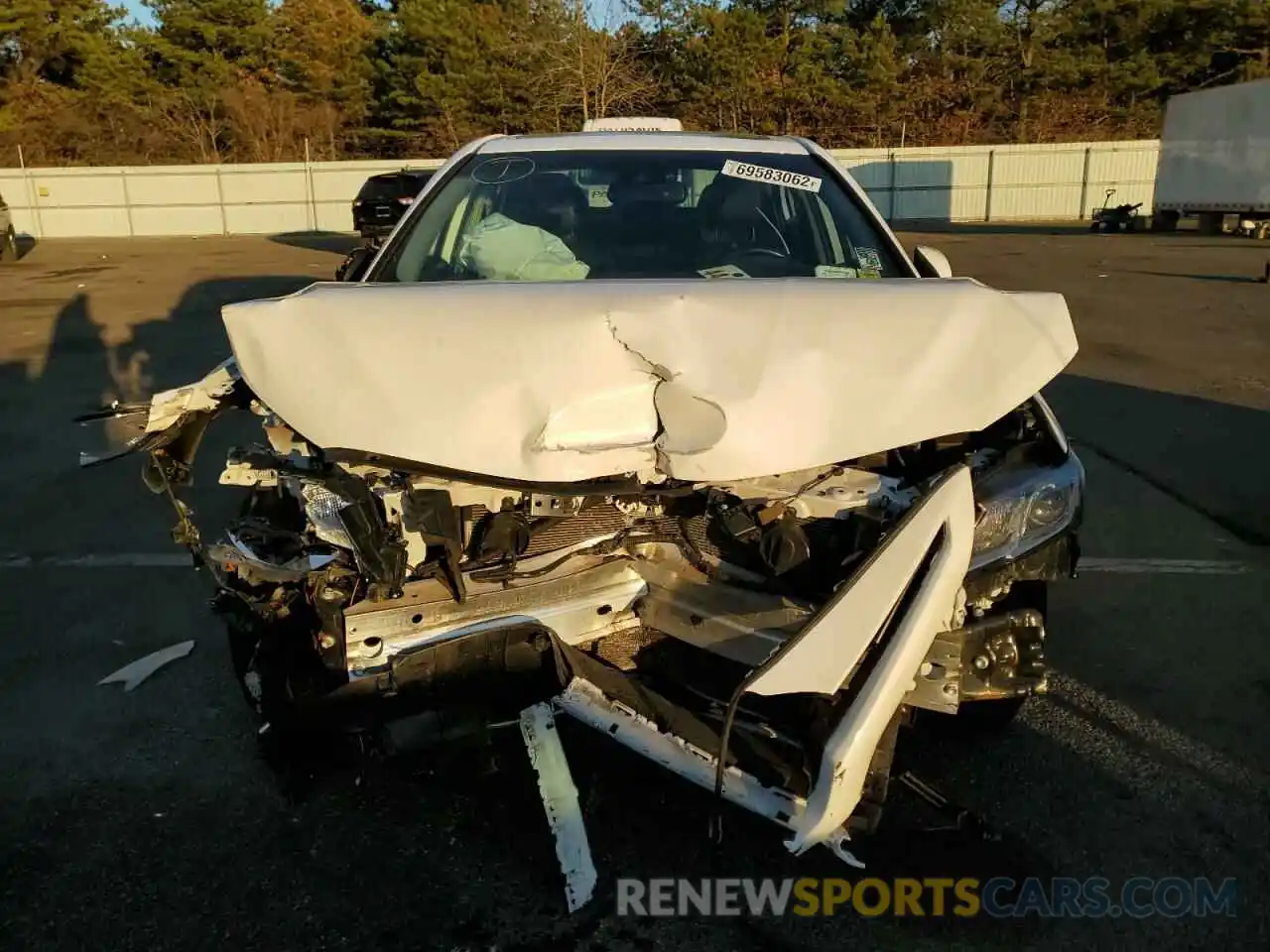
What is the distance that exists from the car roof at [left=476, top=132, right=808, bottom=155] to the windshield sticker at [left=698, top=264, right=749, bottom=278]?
2.81 feet

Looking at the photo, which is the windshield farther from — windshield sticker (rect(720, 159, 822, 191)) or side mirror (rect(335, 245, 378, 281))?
side mirror (rect(335, 245, 378, 281))

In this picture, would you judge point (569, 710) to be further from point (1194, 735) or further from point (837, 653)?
point (1194, 735)

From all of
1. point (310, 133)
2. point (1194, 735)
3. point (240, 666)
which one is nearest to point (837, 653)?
point (1194, 735)

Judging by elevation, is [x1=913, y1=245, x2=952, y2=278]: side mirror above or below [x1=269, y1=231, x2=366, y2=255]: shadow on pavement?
above

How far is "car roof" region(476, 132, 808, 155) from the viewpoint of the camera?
4.20 m

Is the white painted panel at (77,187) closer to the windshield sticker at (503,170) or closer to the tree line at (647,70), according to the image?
the tree line at (647,70)

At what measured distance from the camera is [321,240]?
29125 millimetres

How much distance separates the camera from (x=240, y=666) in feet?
10.9

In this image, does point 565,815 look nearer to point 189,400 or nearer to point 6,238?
point 189,400

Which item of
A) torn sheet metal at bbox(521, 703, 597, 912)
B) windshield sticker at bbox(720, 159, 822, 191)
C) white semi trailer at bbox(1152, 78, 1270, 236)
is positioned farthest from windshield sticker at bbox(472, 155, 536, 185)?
white semi trailer at bbox(1152, 78, 1270, 236)

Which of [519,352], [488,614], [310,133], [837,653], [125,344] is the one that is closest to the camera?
[837,653]

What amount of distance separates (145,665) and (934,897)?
2.92 meters

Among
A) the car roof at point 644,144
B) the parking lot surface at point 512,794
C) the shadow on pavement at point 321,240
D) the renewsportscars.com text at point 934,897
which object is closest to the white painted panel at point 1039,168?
the shadow on pavement at point 321,240

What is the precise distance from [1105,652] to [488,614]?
97.3 inches
